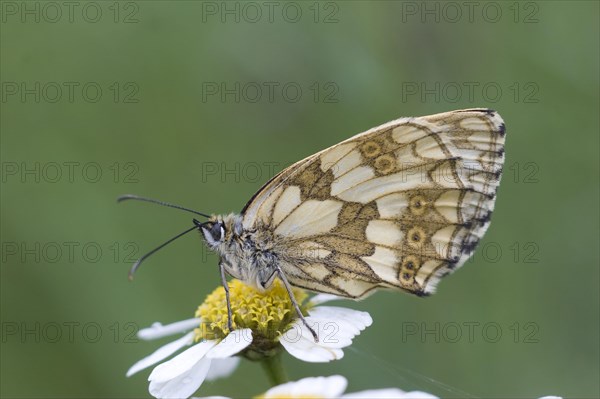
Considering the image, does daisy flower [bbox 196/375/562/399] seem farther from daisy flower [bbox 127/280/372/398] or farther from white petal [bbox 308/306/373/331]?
white petal [bbox 308/306/373/331]

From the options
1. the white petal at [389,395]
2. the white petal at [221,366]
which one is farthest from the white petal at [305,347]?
the white petal at [389,395]

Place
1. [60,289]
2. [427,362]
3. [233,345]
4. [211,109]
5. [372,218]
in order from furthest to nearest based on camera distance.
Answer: [211,109]
[60,289]
[427,362]
[372,218]
[233,345]

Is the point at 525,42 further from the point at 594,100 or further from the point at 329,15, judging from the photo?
the point at 329,15

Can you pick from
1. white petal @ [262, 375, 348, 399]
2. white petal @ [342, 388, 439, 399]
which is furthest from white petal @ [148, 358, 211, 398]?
white petal @ [342, 388, 439, 399]

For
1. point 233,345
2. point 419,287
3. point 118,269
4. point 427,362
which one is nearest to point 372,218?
point 419,287

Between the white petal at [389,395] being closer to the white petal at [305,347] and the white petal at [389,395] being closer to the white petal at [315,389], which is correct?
the white petal at [315,389]

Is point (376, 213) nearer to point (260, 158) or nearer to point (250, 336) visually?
point (250, 336)
